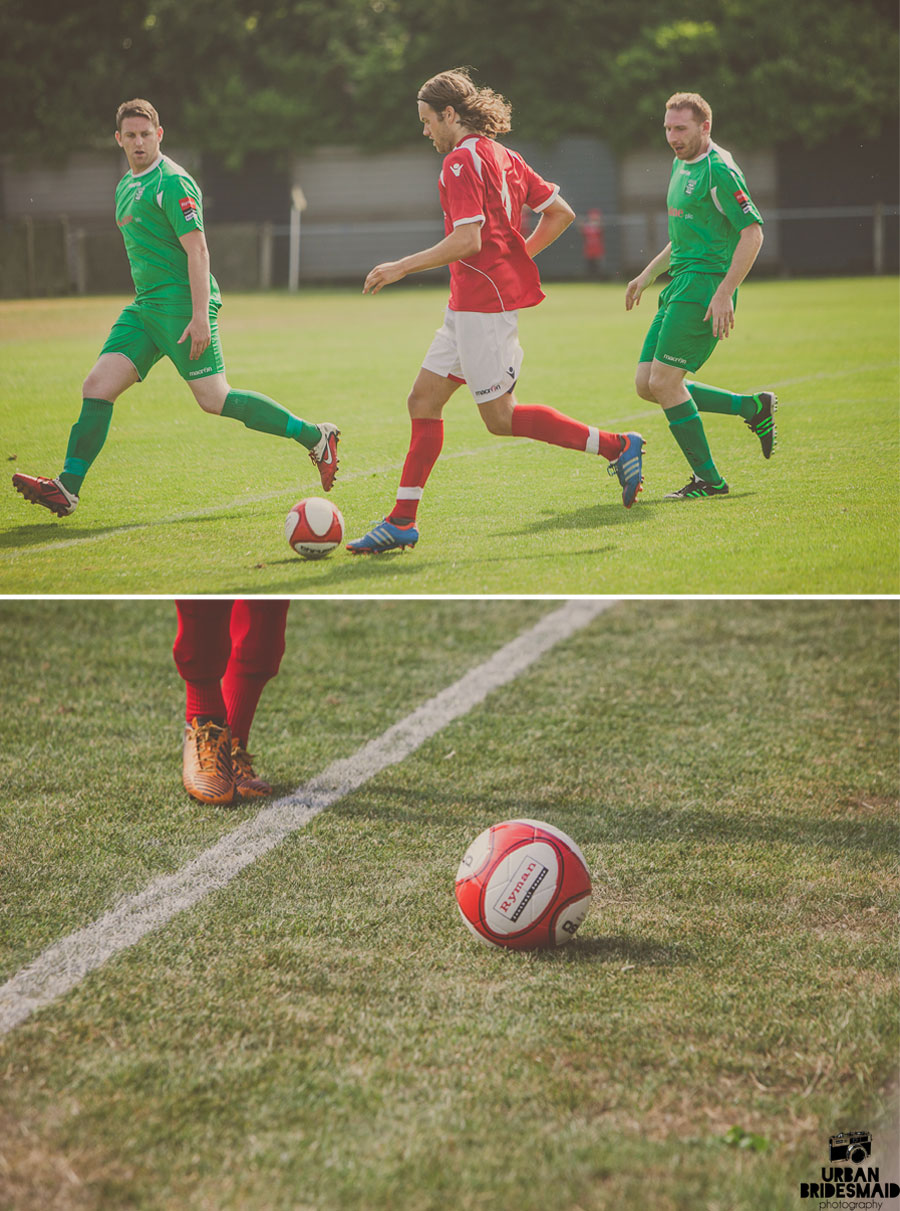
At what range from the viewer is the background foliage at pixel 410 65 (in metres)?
3.54

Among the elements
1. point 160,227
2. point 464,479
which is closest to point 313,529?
point 464,479

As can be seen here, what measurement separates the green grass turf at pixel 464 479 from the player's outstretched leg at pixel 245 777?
4.16 feet

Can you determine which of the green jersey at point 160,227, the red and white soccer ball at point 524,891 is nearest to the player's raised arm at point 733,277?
the green jersey at point 160,227

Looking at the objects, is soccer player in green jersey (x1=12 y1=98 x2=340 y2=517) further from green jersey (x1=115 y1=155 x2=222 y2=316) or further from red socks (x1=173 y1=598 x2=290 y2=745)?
red socks (x1=173 y1=598 x2=290 y2=745)

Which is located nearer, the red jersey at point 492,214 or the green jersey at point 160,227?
the red jersey at point 492,214

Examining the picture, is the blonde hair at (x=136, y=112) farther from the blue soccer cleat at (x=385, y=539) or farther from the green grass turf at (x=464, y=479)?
the blue soccer cleat at (x=385, y=539)

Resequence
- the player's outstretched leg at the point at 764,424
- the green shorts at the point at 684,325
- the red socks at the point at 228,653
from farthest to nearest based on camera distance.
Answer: the red socks at the point at 228,653, the player's outstretched leg at the point at 764,424, the green shorts at the point at 684,325

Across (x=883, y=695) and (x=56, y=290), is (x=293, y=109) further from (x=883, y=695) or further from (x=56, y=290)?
(x=883, y=695)

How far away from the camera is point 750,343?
12.9 feet

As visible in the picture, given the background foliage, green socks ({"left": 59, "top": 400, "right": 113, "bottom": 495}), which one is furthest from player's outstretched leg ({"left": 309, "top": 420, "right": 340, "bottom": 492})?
the background foliage

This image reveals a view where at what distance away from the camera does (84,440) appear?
3.76m

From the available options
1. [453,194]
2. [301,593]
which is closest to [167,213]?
[453,194]

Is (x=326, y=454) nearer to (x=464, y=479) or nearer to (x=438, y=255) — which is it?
(x=464, y=479)

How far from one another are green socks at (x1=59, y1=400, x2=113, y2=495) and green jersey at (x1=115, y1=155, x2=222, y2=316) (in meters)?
0.39
